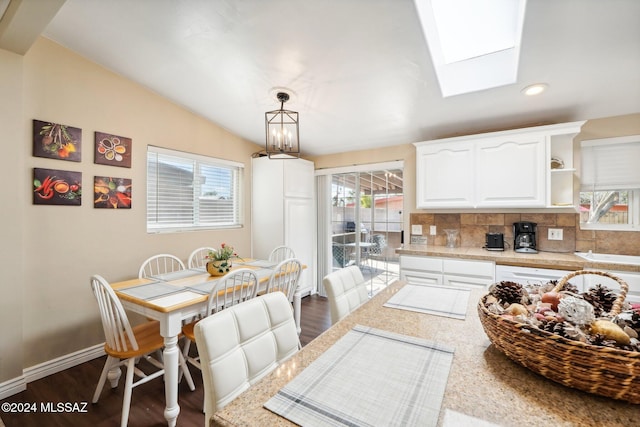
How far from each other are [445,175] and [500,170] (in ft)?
1.61

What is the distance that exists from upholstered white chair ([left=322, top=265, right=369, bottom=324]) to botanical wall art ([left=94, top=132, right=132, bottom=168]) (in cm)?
235

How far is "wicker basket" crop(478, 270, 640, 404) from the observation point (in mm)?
564

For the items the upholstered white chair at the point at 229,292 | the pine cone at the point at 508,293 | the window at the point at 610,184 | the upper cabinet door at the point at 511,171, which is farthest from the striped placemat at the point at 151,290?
the window at the point at 610,184

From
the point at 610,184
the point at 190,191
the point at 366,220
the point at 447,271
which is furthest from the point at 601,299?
the point at 190,191

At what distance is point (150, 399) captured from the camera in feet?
6.18

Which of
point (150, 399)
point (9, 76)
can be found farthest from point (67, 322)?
point (9, 76)

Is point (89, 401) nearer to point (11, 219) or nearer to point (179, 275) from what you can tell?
point (179, 275)

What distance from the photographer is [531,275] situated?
2357 mm

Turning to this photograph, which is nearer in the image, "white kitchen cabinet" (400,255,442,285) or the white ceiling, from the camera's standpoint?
the white ceiling

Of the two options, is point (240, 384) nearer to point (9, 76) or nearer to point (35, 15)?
point (35, 15)

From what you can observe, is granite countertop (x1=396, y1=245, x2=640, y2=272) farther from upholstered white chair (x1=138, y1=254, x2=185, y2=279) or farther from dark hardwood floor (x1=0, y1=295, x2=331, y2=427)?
upholstered white chair (x1=138, y1=254, x2=185, y2=279)

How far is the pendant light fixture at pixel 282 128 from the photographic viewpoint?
8.06 feet

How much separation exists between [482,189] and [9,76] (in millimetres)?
3928

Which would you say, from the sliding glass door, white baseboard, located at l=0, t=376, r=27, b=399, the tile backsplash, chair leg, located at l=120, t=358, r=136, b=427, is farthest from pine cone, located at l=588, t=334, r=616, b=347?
white baseboard, located at l=0, t=376, r=27, b=399
